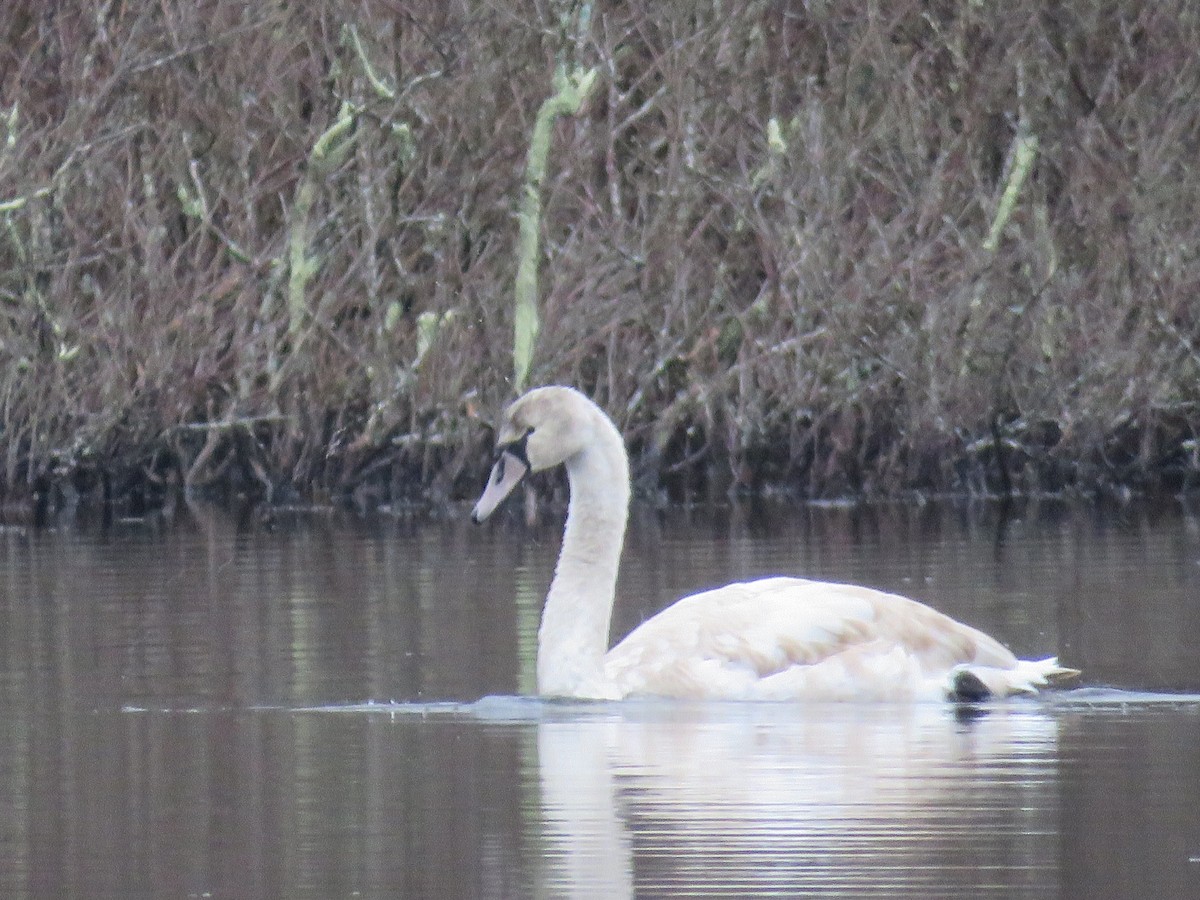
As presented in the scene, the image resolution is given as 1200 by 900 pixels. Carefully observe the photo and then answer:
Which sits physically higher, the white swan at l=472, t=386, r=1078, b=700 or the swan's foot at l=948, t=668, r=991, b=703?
the white swan at l=472, t=386, r=1078, b=700

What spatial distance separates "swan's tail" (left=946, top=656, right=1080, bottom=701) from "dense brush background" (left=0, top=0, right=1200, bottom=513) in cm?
1171

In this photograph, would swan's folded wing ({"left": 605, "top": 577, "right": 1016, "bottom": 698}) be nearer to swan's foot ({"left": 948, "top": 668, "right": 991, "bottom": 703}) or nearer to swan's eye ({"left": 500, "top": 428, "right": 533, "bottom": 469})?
swan's foot ({"left": 948, "top": 668, "right": 991, "bottom": 703})

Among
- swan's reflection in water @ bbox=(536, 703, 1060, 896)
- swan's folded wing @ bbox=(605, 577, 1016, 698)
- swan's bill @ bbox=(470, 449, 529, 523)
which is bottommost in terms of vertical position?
swan's reflection in water @ bbox=(536, 703, 1060, 896)

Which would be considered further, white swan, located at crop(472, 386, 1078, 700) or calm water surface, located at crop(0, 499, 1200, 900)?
white swan, located at crop(472, 386, 1078, 700)

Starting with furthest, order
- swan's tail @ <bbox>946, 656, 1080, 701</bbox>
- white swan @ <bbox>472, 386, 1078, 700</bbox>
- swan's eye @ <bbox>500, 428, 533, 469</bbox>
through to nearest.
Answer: swan's eye @ <bbox>500, 428, 533, 469</bbox>, swan's tail @ <bbox>946, 656, 1080, 701</bbox>, white swan @ <bbox>472, 386, 1078, 700</bbox>

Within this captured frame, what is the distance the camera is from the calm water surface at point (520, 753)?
6.54 meters

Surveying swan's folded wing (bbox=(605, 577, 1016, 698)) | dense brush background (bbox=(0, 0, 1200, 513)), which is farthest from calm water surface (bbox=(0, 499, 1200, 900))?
dense brush background (bbox=(0, 0, 1200, 513))

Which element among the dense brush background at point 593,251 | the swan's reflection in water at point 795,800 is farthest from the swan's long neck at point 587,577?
the dense brush background at point 593,251

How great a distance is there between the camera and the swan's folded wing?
387 inches

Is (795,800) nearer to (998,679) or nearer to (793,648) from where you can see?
(793,648)

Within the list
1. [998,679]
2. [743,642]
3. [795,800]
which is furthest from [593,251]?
[795,800]

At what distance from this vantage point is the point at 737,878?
20.8ft

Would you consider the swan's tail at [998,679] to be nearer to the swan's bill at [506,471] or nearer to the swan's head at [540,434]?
the swan's head at [540,434]

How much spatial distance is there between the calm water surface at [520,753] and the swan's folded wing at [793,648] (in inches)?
5.7
